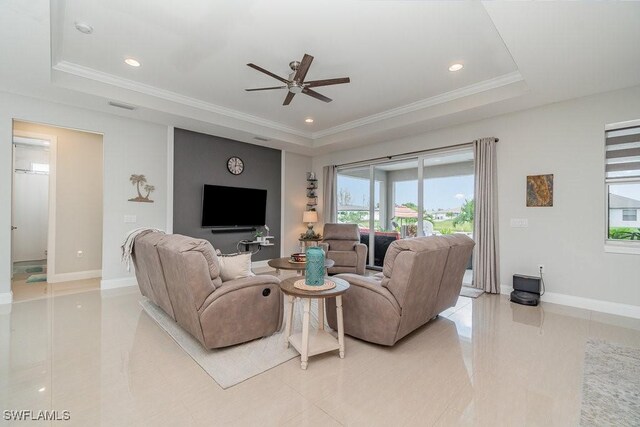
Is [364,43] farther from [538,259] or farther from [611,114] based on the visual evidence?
[538,259]

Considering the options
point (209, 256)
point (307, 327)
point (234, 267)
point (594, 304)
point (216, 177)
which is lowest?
point (594, 304)

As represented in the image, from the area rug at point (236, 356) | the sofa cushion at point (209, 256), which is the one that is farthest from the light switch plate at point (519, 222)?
the sofa cushion at point (209, 256)

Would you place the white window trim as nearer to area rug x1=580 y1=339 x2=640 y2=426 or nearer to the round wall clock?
area rug x1=580 y1=339 x2=640 y2=426

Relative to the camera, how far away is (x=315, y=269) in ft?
7.59

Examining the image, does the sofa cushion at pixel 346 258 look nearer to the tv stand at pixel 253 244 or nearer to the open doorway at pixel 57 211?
the tv stand at pixel 253 244

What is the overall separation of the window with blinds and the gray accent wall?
18.1 ft

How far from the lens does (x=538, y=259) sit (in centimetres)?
401

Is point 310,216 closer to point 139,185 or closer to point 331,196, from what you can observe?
point 331,196

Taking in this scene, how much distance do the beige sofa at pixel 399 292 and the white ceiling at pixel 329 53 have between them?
2.01 m

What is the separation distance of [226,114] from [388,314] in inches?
167

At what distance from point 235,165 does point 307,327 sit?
4.40 m

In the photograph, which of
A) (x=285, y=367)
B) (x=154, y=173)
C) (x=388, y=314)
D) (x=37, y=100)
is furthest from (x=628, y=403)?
(x=37, y=100)

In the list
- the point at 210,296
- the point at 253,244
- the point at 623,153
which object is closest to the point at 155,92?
the point at 253,244

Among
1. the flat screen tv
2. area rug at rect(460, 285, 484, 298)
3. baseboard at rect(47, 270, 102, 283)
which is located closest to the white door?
baseboard at rect(47, 270, 102, 283)
